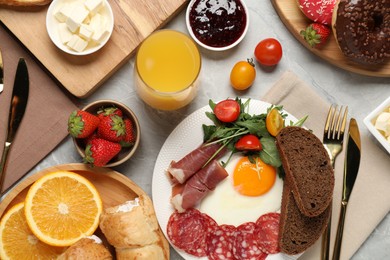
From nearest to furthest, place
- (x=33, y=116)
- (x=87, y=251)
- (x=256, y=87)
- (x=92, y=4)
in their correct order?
(x=87, y=251), (x=92, y=4), (x=33, y=116), (x=256, y=87)

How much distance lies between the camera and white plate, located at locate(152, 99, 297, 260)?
2404 mm

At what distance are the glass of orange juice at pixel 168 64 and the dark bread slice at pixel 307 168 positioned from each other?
0.46 metres

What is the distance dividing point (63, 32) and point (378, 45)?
1339 mm

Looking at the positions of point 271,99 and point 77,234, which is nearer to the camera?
point 77,234

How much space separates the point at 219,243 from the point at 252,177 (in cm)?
32

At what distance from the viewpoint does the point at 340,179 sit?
2.51m

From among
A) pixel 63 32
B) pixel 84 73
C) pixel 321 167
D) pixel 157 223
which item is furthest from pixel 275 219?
pixel 63 32

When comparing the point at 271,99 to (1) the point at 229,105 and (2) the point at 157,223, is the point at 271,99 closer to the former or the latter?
(1) the point at 229,105

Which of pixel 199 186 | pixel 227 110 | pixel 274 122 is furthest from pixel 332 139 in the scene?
pixel 199 186

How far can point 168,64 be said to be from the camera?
89.7 inches

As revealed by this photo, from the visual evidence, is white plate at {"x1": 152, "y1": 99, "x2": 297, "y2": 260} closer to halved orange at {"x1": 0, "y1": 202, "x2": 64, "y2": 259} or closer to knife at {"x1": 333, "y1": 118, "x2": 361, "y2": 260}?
knife at {"x1": 333, "y1": 118, "x2": 361, "y2": 260}

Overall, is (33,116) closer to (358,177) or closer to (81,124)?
(81,124)

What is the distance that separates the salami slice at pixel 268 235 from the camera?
7.90ft

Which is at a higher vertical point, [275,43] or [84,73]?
[84,73]
